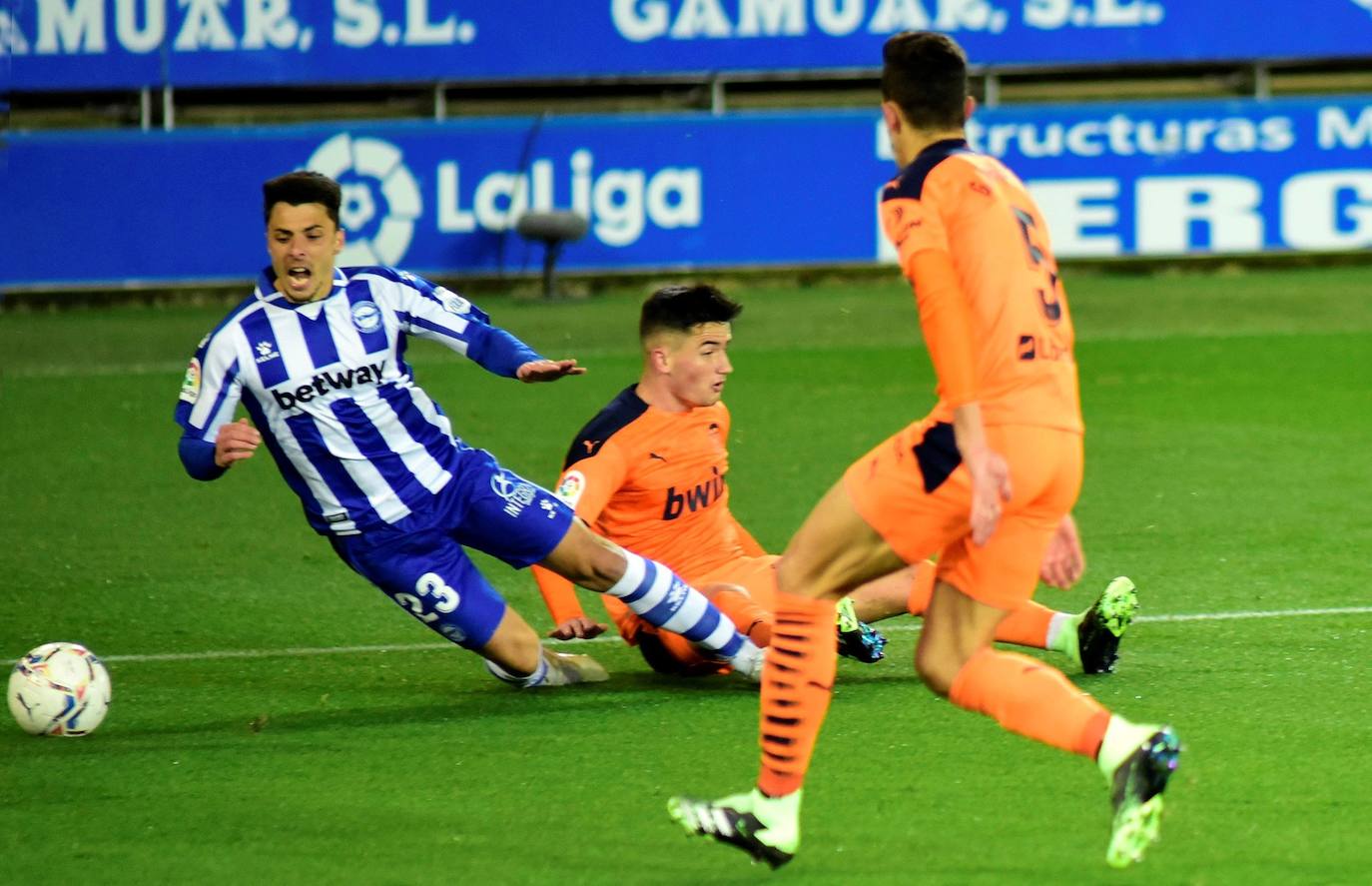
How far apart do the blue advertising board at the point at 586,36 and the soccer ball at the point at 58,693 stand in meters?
11.5

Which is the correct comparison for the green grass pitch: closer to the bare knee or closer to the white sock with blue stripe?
the white sock with blue stripe

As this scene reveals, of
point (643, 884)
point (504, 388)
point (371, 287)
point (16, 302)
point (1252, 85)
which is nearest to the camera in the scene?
point (643, 884)

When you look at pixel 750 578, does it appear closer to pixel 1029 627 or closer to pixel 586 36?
pixel 1029 627

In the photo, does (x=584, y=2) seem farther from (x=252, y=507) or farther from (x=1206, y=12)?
(x=252, y=507)

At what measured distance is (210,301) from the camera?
16.2 metres

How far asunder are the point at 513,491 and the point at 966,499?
6.18 feet

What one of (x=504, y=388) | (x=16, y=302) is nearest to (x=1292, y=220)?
(x=504, y=388)

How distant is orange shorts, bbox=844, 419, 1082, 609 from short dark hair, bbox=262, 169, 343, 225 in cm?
202

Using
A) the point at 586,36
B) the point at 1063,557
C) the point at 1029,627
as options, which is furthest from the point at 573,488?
the point at 586,36

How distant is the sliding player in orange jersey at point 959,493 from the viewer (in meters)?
3.60

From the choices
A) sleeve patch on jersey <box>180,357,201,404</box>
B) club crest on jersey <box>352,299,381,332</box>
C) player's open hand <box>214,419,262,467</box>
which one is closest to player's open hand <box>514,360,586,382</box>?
club crest on jersey <box>352,299,381,332</box>

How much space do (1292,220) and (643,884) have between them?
13.6 metres

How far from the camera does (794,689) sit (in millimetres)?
3781

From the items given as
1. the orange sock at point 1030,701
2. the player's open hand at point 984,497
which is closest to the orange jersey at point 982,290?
the player's open hand at point 984,497
